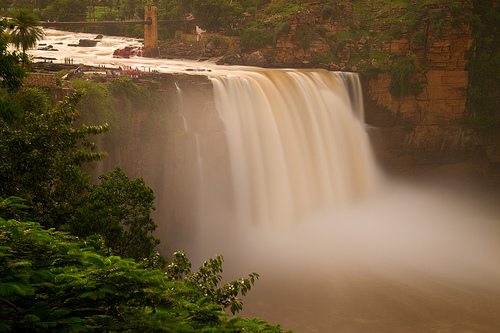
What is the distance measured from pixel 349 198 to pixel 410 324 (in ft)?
51.3

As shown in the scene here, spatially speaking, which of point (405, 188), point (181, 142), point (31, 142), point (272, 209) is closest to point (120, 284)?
point (31, 142)

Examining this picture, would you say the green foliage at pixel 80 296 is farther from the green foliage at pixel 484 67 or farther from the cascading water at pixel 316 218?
the green foliage at pixel 484 67

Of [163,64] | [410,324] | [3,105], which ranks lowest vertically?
[410,324]

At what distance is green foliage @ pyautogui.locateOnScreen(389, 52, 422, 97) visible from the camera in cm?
4125

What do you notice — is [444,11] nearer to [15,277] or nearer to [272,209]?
[272,209]

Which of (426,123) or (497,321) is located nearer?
(497,321)

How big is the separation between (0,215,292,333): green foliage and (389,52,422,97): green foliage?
119 feet

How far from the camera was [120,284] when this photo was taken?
7512 mm

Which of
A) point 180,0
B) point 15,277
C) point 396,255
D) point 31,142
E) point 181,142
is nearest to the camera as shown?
point 15,277

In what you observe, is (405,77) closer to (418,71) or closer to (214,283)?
(418,71)

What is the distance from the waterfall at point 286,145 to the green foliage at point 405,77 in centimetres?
653

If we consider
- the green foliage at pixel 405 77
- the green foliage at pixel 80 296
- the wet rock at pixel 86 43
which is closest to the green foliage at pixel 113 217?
the green foliage at pixel 80 296

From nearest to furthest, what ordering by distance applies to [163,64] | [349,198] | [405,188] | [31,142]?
[31,142] → [349,198] → [405,188] → [163,64]

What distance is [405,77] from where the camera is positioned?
4138 cm
